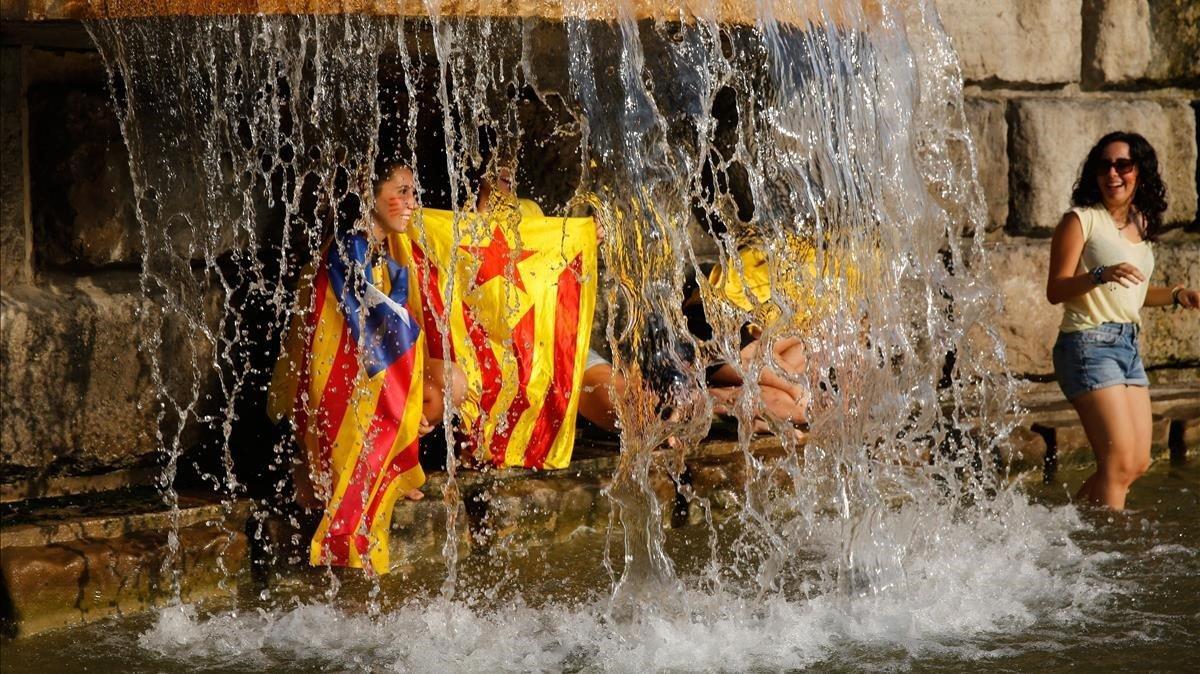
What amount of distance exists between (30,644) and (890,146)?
3.09 m

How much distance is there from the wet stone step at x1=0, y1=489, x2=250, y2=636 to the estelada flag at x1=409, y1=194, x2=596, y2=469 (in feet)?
3.08

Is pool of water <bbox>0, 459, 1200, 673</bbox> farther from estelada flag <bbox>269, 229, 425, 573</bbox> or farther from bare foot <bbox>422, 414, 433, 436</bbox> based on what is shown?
bare foot <bbox>422, 414, 433, 436</bbox>

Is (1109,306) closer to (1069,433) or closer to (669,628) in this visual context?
(1069,433)

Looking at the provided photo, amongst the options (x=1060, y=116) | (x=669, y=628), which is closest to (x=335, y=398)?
(x=669, y=628)

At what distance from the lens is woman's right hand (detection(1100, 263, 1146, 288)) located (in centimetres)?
534

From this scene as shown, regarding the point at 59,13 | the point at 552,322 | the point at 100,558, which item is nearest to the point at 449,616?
the point at 100,558

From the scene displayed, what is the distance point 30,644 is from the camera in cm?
428

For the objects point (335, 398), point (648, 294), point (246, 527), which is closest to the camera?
point (246, 527)

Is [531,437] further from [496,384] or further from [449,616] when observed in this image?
[449,616]

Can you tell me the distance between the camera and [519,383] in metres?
5.58

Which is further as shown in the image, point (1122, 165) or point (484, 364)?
point (1122, 165)

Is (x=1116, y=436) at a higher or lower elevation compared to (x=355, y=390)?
lower

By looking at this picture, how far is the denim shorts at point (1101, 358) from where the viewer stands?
5.66m

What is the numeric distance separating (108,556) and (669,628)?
5.23 ft
